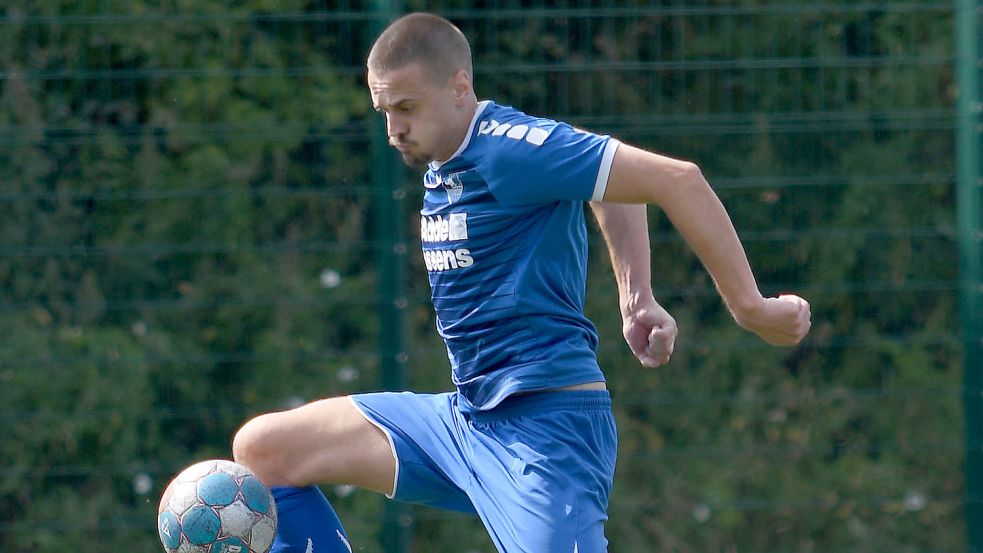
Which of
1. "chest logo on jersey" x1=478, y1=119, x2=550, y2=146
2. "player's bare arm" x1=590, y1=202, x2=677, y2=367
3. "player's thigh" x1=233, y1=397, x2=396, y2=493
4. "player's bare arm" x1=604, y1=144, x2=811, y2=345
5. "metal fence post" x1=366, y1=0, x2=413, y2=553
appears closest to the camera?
"player's bare arm" x1=604, y1=144, x2=811, y2=345

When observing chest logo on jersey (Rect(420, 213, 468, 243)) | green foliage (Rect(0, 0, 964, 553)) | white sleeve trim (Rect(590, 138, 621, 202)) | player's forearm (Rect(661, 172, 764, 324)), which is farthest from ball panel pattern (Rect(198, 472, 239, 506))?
green foliage (Rect(0, 0, 964, 553))

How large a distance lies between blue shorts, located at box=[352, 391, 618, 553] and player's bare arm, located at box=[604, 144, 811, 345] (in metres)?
0.55

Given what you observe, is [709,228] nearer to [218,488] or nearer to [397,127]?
[397,127]

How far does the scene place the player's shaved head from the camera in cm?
349

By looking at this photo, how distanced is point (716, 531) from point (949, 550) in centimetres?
96

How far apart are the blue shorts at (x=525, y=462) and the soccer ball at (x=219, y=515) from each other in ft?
1.19

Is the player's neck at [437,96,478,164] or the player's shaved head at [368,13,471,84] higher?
the player's shaved head at [368,13,471,84]

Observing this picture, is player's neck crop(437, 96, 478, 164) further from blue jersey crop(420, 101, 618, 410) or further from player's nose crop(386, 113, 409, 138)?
player's nose crop(386, 113, 409, 138)

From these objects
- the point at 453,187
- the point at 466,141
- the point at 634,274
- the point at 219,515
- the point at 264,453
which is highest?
the point at 466,141

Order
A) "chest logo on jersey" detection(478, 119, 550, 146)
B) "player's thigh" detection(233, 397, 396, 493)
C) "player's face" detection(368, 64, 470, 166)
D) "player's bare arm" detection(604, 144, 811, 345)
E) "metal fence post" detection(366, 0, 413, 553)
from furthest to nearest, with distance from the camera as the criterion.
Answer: "metal fence post" detection(366, 0, 413, 553)
"player's thigh" detection(233, 397, 396, 493)
"player's face" detection(368, 64, 470, 166)
"chest logo on jersey" detection(478, 119, 550, 146)
"player's bare arm" detection(604, 144, 811, 345)

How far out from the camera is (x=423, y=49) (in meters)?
3.51

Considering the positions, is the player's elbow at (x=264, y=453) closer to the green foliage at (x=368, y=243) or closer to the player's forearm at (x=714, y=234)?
the player's forearm at (x=714, y=234)

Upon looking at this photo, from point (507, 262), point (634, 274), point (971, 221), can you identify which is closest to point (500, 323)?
point (507, 262)

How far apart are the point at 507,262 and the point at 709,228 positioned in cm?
54
